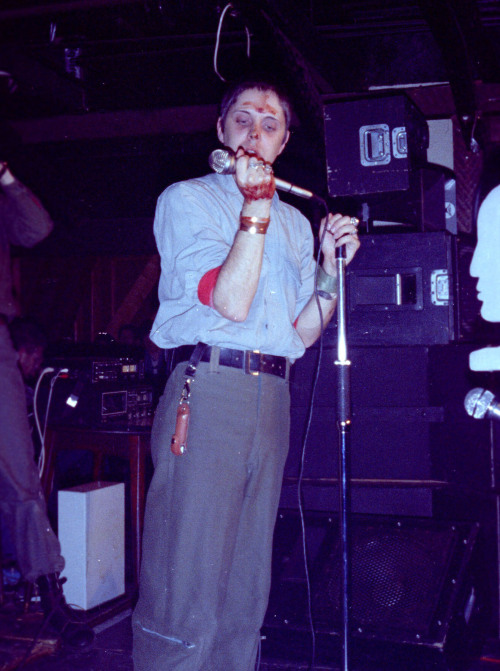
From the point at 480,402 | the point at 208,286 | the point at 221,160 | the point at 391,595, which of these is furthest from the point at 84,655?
the point at 221,160

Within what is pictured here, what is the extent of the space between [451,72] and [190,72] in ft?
5.78

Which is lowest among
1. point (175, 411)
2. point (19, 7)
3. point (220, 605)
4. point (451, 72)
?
point (220, 605)

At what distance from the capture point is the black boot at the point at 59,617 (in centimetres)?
240

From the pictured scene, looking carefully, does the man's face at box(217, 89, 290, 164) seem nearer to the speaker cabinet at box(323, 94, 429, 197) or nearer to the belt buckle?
the belt buckle

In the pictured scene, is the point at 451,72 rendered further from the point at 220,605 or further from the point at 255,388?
the point at 220,605

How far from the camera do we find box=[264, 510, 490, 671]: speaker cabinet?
1.98m

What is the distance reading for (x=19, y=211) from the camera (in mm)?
2627

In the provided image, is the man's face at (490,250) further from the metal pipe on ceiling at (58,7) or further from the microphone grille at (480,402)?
the metal pipe on ceiling at (58,7)

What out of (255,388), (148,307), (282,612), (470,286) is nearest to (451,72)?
(470,286)

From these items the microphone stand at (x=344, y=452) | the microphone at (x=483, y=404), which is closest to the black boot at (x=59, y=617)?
the microphone stand at (x=344, y=452)

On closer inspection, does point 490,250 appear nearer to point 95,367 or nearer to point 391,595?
point 391,595

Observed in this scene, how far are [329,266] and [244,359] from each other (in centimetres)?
41

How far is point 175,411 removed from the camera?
1.54m

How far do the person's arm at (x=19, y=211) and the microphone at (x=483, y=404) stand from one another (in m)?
1.92
